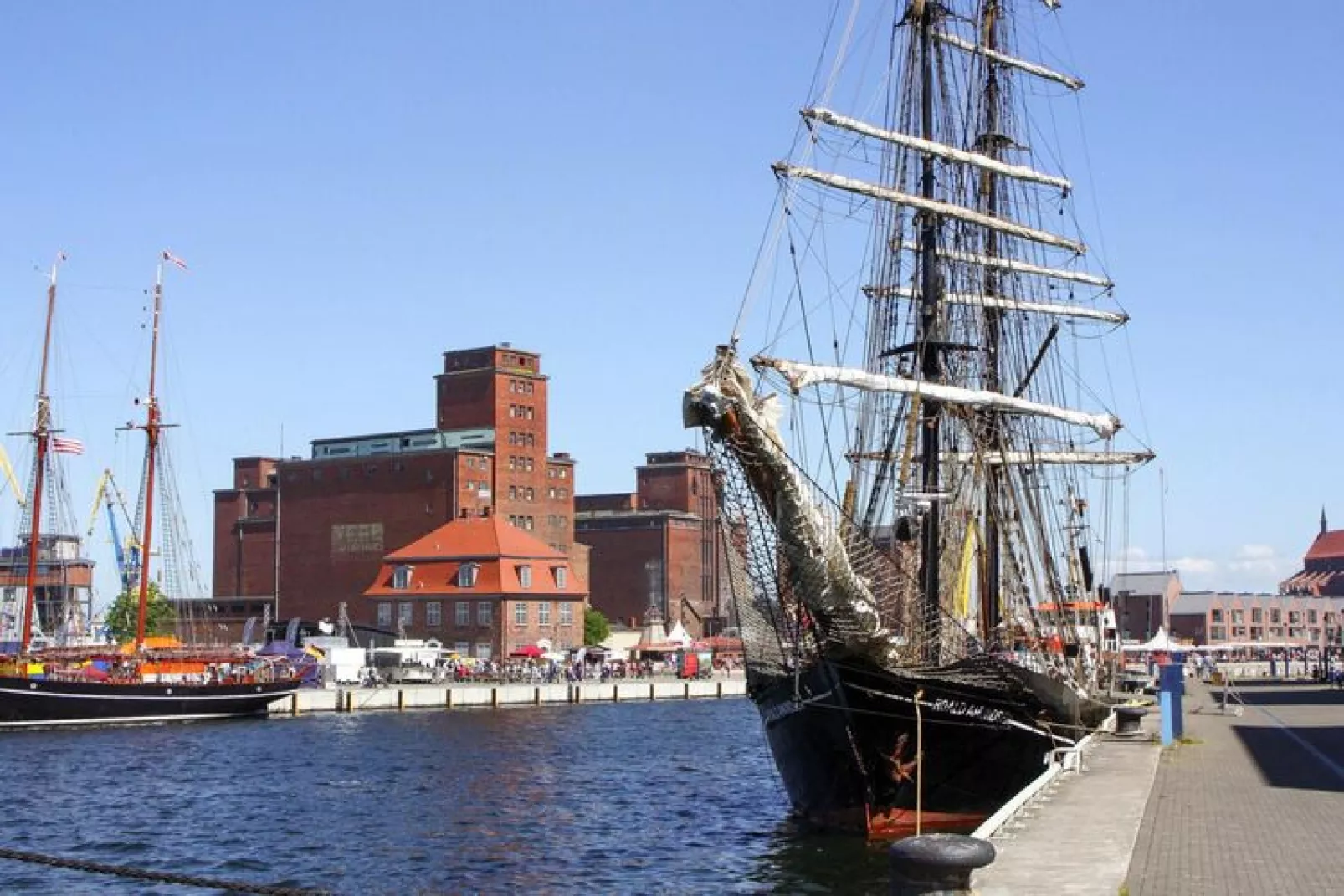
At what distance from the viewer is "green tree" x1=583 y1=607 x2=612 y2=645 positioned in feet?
418

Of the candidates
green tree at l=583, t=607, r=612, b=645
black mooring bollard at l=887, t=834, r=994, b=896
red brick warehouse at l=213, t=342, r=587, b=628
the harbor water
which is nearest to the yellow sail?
the harbor water

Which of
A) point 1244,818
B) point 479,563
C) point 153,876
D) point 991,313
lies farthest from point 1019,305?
point 479,563

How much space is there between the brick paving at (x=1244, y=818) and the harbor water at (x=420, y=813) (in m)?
5.79

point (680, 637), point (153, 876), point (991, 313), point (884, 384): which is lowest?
point (680, 637)

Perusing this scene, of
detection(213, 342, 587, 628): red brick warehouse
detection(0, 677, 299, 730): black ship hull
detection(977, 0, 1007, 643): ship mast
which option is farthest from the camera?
detection(213, 342, 587, 628): red brick warehouse

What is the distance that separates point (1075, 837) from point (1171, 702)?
1718cm

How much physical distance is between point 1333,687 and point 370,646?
56718 mm

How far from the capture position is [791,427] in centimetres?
3209

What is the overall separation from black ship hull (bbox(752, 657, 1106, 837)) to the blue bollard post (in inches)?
190

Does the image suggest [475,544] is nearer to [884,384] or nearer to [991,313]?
[991,313]

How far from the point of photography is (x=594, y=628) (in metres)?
128

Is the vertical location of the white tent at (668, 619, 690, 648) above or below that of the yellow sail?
below

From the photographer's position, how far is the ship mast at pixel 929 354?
3278 centimetres

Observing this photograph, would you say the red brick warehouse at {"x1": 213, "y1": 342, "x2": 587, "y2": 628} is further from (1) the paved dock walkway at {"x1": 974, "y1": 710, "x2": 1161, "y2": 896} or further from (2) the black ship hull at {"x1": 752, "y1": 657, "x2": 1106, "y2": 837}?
(1) the paved dock walkway at {"x1": 974, "y1": 710, "x2": 1161, "y2": 896}
